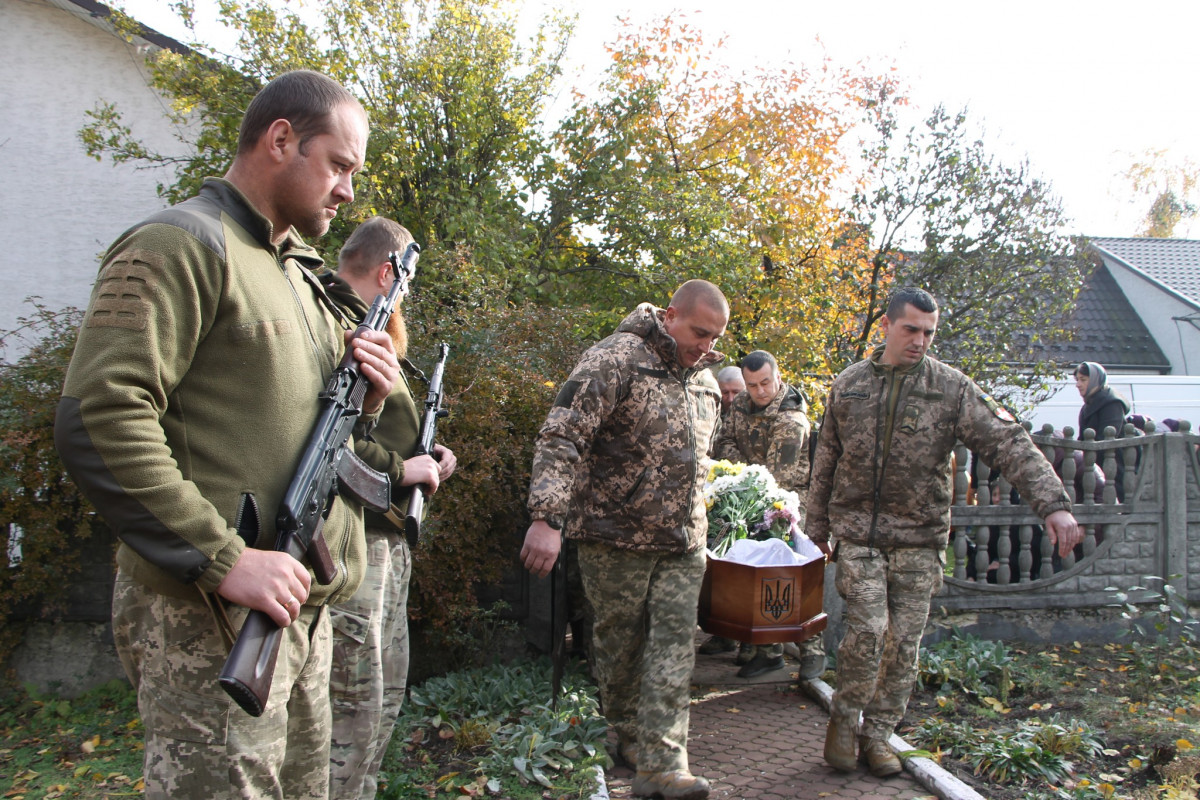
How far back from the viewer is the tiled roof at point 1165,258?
28.8 meters

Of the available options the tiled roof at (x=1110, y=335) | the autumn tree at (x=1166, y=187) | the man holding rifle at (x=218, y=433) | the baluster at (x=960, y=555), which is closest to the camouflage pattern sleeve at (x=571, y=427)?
the man holding rifle at (x=218, y=433)

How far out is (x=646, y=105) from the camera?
42.9 ft

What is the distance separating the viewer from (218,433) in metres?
1.93

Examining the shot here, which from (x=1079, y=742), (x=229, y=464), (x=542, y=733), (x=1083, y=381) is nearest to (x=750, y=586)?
(x=542, y=733)

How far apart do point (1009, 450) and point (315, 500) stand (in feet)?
12.9

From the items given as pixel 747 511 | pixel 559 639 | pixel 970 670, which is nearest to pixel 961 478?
pixel 970 670

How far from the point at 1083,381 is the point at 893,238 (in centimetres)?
543

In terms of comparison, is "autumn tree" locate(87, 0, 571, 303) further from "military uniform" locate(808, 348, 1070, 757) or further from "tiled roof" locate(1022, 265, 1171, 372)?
"tiled roof" locate(1022, 265, 1171, 372)

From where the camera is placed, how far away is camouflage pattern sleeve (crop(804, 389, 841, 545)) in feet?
17.0

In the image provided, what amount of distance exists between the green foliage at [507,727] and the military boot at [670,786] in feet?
1.05

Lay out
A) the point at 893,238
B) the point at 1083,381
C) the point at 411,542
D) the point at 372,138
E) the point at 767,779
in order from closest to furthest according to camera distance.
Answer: the point at 411,542 → the point at 767,779 → the point at 1083,381 → the point at 372,138 → the point at 893,238

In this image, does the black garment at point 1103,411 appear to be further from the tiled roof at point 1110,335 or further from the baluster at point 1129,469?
the tiled roof at point 1110,335

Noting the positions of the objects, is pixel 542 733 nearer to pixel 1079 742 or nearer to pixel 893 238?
pixel 1079 742

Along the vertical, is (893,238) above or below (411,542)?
above
